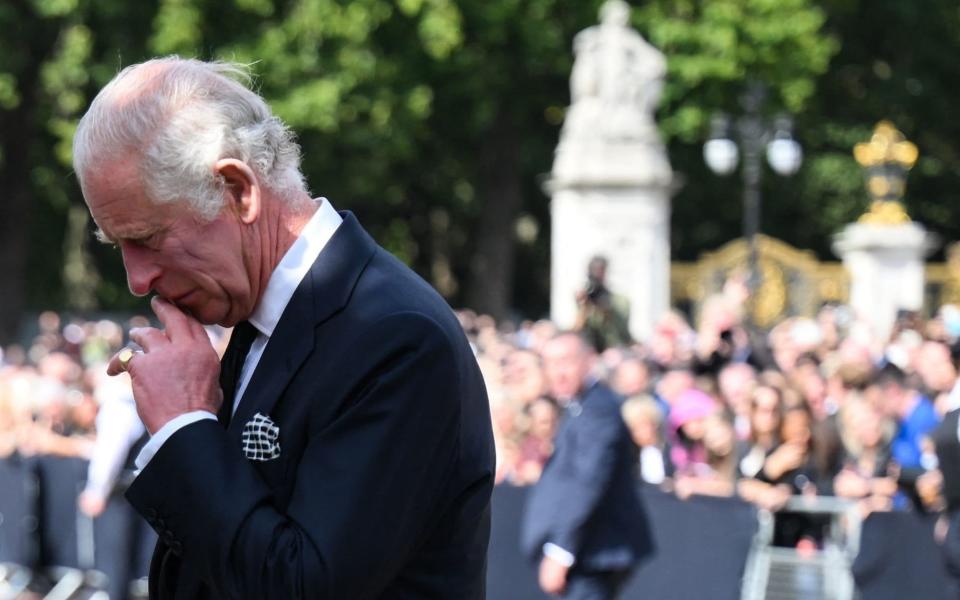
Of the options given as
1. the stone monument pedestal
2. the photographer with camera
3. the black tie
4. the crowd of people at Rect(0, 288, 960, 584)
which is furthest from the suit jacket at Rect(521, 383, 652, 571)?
the stone monument pedestal

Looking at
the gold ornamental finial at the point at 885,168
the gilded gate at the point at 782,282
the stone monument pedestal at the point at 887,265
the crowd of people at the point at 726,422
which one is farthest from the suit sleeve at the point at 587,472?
the gold ornamental finial at the point at 885,168

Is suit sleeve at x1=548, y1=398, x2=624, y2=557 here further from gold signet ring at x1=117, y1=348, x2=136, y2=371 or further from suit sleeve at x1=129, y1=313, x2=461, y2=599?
suit sleeve at x1=129, y1=313, x2=461, y2=599

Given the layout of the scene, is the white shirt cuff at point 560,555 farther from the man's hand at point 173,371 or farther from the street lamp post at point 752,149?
the street lamp post at point 752,149

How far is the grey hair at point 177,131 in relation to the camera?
7.86 feet

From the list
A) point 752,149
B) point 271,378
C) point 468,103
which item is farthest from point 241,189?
point 468,103

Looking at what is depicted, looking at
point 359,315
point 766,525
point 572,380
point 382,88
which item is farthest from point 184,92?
point 382,88

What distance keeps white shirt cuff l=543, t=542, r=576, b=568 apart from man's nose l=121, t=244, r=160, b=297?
5.70 metres

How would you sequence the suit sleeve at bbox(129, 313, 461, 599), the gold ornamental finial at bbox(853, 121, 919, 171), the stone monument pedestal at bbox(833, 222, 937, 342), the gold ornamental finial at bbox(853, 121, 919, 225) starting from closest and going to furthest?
the suit sleeve at bbox(129, 313, 461, 599)
the stone monument pedestal at bbox(833, 222, 937, 342)
the gold ornamental finial at bbox(853, 121, 919, 225)
the gold ornamental finial at bbox(853, 121, 919, 171)

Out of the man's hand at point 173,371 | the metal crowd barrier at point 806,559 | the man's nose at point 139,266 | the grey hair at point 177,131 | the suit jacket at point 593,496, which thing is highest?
the grey hair at point 177,131

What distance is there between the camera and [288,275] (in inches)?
99.8

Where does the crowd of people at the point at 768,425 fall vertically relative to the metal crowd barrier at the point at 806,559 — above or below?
above

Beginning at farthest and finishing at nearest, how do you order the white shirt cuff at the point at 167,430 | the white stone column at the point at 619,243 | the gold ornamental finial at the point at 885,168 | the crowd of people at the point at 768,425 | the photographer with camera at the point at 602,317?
the gold ornamental finial at the point at 885,168 < the white stone column at the point at 619,243 < the photographer with camera at the point at 602,317 < the crowd of people at the point at 768,425 < the white shirt cuff at the point at 167,430

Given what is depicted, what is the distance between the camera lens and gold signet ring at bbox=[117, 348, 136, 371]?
2.58 meters

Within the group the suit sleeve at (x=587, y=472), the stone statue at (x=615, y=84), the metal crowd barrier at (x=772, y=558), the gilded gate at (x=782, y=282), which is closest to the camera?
the suit sleeve at (x=587, y=472)
